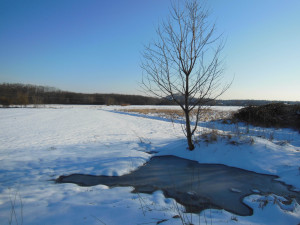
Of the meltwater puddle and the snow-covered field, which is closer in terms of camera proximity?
the snow-covered field

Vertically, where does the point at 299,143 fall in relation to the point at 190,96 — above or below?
below

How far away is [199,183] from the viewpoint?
369cm

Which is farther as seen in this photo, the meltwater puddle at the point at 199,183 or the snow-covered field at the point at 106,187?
the meltwater puddle at the point at 199,183

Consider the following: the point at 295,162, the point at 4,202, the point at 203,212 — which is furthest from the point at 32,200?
the point at 295,162

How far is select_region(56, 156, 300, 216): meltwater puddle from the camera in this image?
9.71 feet

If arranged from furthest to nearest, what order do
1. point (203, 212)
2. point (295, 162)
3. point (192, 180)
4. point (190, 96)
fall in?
1. point (190, 96)
2. point (295, 162)
3. point (192, 180)
4. point (203, 212)

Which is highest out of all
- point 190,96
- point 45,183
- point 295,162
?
point 190,96

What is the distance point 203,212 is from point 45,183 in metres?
3.04

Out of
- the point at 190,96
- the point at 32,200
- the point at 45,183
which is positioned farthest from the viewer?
the point at 190,96

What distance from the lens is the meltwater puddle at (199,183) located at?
9.71 ft

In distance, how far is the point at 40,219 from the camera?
221 centimetres

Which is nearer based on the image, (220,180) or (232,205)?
(232,205)

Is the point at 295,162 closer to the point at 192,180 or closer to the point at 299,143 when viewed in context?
the point at 192,180

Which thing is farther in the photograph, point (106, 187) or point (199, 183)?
point (199, 183)
